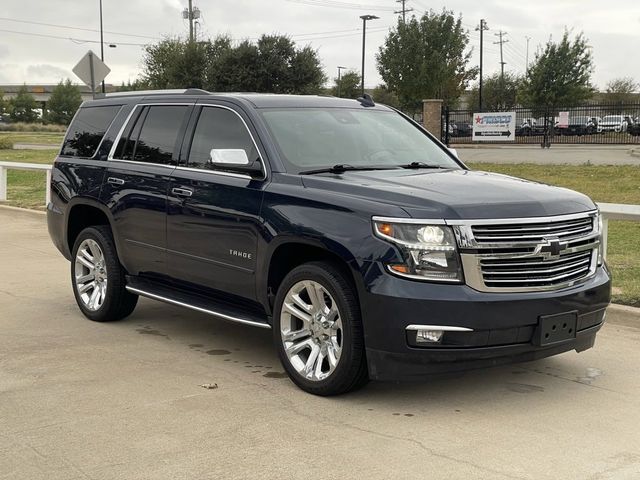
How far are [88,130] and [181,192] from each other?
187cm

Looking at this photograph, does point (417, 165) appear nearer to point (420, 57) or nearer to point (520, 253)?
point (520, 253)

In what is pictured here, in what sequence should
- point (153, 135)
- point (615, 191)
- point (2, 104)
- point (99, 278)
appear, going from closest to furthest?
point (153, 135)
point (99, 278)
point (615, 191)
point (2, 104)

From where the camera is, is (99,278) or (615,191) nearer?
(99,278)

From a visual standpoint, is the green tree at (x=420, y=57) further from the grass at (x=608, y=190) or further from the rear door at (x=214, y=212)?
the rear door at (x=214, y=212)

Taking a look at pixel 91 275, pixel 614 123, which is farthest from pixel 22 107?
pixel 91 275

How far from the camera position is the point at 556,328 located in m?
4.79

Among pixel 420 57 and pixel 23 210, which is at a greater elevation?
pixel 420 57

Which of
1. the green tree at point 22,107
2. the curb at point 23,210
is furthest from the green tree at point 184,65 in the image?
the green tree at point 22,107

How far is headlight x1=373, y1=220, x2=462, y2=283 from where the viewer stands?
459cm

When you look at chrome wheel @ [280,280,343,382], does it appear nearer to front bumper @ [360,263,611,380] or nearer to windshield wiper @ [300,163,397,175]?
front bumper @ [360,263,611,380]

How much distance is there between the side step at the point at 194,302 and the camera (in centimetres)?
560

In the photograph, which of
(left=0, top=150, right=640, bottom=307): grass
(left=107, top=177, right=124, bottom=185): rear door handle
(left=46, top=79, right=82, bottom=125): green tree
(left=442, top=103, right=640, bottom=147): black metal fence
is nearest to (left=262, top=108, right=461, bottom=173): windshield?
(left=107, top=177, right=124, bottom=185): rear door handle

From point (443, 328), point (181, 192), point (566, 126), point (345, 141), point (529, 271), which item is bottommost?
point (443, 328)

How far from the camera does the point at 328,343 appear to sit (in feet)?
16.5
